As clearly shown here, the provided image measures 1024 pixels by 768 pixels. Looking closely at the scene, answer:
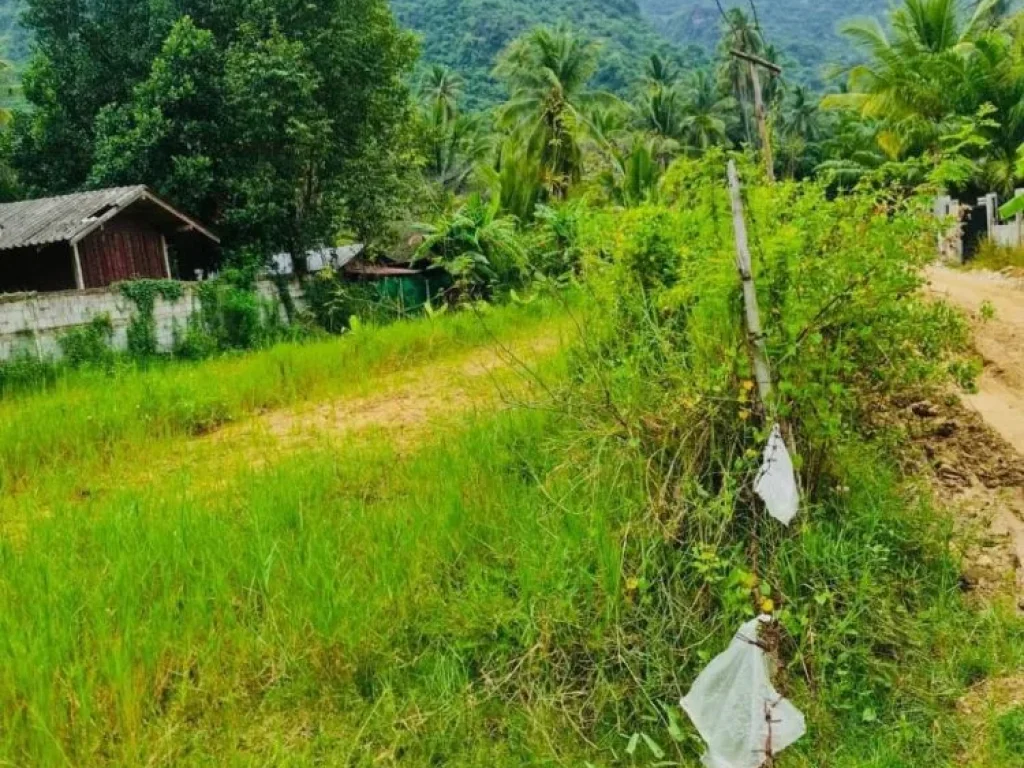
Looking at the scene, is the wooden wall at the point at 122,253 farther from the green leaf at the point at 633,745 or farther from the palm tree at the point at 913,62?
the palm tree at the point at 913,62

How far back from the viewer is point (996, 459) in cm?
488

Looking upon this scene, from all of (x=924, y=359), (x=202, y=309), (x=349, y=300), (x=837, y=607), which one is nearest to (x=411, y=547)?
(x=837, y=607)

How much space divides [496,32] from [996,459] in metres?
63.3

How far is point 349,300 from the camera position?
16422 mm

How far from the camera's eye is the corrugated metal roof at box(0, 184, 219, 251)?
545 inches

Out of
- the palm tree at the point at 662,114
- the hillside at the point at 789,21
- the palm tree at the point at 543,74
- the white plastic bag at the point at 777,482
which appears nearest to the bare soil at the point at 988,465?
the white plastic bag at the point at 777,482

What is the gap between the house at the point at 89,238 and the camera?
14055 mm

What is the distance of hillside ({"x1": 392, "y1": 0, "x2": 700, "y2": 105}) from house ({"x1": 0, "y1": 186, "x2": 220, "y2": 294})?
39469mm

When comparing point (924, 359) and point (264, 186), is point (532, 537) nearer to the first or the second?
point (924, 359)

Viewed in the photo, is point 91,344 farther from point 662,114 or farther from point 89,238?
point 662,114

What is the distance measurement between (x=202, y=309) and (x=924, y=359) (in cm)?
1242

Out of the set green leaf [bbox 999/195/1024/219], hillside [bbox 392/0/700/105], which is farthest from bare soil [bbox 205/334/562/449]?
hillside [bbox 392/0/700/105]

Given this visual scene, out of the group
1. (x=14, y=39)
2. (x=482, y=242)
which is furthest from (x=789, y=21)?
(x=482, y=242)

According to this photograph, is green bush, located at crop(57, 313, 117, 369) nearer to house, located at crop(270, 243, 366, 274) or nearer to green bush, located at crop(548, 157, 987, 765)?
house, located at crop(270, 243, 366, 274)
